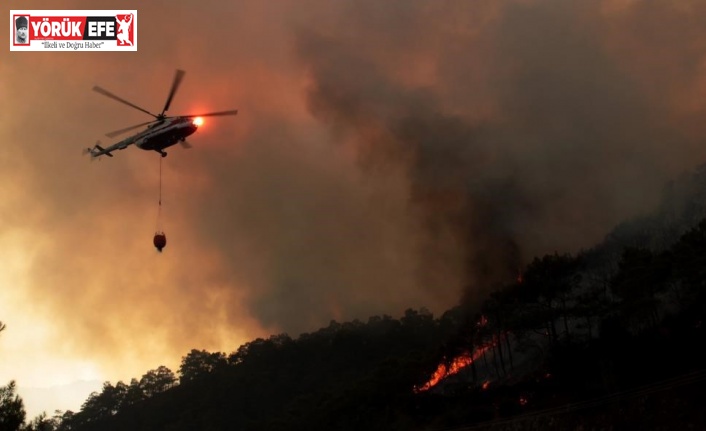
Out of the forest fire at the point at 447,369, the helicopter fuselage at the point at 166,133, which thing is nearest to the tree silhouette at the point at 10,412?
Result: the helicopter fuselage at the point at 166,133

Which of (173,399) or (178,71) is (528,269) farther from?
(173,399)

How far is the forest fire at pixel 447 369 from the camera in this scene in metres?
91.1

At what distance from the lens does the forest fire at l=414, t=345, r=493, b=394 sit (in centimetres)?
9112

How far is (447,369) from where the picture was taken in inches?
3605

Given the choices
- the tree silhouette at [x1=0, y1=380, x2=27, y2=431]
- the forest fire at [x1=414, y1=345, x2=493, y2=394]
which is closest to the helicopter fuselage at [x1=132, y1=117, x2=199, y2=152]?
the tree silhouette at [x1=0, y1=380, x2=27, y2=431]

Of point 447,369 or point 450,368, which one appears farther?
point 450,368

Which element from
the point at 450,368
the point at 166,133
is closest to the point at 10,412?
the point at 166,133

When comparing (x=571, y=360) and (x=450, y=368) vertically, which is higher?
(x=450, y=368)

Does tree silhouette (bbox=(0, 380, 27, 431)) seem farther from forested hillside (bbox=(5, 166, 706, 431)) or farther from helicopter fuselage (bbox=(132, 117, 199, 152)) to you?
helicopter fuselage (bbox=(132, 117, 199, 152))

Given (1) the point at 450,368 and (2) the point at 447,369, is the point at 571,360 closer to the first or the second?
(2) the point at 447,369

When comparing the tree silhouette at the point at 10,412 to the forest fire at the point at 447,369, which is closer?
the tree silhouette at the point at 10,412

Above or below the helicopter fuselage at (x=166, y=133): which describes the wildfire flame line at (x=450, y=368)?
below

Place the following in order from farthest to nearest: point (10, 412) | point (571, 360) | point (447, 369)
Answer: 1. point (447, 369)
2. point (571, 360)
3. point (10, 412)

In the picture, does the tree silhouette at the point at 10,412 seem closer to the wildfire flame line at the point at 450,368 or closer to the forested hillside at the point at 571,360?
the forested hillside at the point at 571,360
